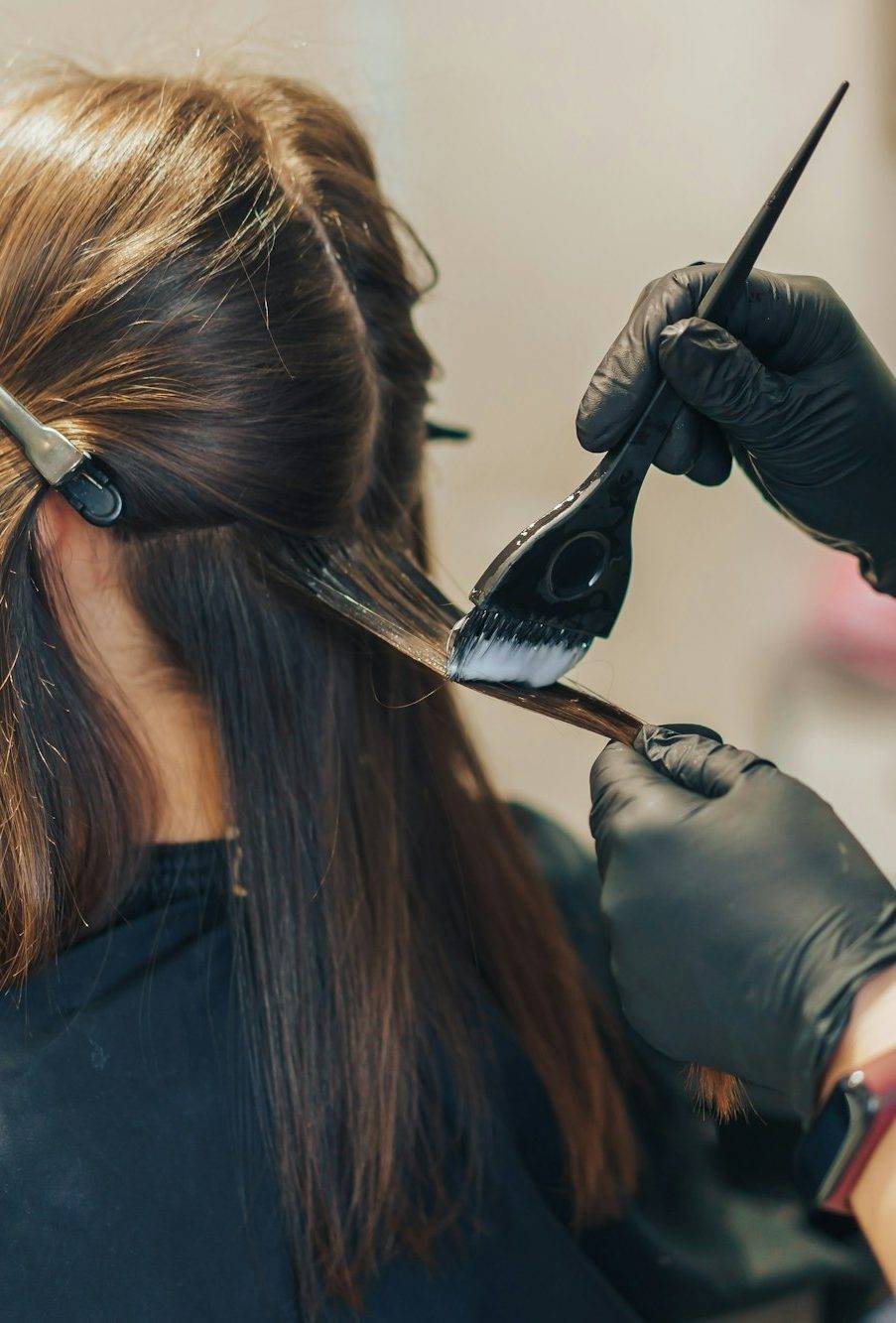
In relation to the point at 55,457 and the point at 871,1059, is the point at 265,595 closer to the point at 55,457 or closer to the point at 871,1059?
the point at 55,457

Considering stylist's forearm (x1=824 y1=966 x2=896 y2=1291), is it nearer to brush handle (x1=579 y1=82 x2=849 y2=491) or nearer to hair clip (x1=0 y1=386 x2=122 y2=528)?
brush handle (x1=579 y1=82 x2=849 y2=491)

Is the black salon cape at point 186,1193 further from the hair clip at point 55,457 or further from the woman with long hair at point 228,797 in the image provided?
the hair clip at point 55,457

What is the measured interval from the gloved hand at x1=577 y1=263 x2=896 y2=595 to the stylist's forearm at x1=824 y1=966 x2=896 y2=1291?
0.34 metres

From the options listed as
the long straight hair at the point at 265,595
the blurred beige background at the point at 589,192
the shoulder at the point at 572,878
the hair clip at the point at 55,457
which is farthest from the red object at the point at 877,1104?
the blurred beige background at the point at 589,192

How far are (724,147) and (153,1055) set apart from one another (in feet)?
3.56

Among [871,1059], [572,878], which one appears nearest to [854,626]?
[572,878]

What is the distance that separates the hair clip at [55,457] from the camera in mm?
661

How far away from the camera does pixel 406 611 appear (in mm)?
777

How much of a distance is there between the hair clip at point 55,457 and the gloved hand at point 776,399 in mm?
304

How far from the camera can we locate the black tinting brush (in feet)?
2.03

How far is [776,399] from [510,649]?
24cm

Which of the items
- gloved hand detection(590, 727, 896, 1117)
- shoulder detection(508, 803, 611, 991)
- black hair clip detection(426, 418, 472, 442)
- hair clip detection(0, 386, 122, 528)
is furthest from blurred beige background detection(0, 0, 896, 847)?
gloved hand detection(590, 727, 896, 1117)

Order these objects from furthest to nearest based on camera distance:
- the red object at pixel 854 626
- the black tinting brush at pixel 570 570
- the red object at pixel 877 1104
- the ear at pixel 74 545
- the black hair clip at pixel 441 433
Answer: the red object at pixel 854 626, the black hair clip at pixel 441 433, the ear at pixel 74 545, the black tinting brush at pixel 570 570, the red object at pixel 877 1104

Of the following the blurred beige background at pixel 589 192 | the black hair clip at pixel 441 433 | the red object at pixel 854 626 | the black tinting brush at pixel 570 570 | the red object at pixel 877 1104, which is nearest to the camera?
the red object at pixel 877 1104
